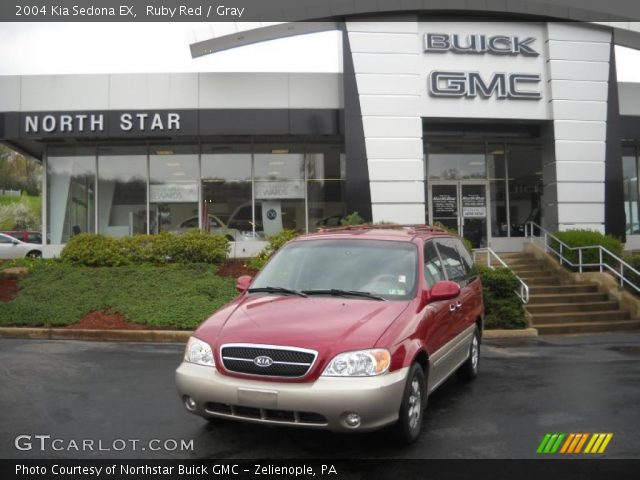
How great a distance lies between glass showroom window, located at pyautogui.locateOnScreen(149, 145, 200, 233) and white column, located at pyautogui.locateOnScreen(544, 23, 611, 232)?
419 inches

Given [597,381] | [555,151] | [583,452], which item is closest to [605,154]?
[555,151]

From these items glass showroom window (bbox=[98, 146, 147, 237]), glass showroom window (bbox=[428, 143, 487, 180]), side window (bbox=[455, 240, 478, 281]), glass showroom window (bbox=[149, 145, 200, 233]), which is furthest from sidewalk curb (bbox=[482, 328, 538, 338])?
glass showroom window (bbox=[98, 146, 147, 237])

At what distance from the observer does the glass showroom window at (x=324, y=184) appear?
1828cm

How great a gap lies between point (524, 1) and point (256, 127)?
8138 mm

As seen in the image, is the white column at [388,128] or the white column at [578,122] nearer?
the white column at [388,128]

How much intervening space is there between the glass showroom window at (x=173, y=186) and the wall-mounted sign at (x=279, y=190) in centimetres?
195

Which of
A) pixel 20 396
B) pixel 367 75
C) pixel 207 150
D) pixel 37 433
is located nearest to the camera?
pixel 37 433

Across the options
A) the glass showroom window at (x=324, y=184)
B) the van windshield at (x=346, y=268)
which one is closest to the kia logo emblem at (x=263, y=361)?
the van windshield at (x=346, y=268)

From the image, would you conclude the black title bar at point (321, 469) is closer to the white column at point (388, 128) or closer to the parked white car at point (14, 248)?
the white column at point (388, 128)

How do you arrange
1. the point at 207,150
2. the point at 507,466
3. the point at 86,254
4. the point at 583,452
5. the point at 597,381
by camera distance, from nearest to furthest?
the point at 507,466, the point at 583,452, the point at 597,381, the point at 86,254, the point at 207,150

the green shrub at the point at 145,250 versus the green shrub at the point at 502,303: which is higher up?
the green shrub at the point at 145,250

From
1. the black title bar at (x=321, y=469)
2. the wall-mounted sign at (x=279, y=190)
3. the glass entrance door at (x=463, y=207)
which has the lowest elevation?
the black title bar at (x=321, y=469)

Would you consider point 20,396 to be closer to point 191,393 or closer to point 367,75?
point 191,393

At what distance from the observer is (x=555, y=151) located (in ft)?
53.8
